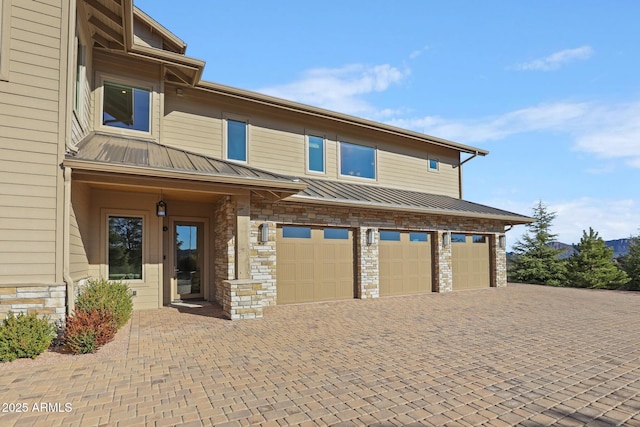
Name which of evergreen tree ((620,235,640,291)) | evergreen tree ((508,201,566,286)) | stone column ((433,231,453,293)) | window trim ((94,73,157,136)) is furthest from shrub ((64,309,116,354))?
evergreen tree ((620,235,640,291))

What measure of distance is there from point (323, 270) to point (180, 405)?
23.0 feet

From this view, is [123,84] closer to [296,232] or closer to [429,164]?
[296,232]

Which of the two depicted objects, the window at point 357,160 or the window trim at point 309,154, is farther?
the window at point 357,160

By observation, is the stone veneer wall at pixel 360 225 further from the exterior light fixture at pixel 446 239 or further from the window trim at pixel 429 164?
the window trim at pixel 429 164

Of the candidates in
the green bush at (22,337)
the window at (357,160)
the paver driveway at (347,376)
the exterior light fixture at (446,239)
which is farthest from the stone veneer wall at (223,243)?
the exterior light fixture at (446,239)

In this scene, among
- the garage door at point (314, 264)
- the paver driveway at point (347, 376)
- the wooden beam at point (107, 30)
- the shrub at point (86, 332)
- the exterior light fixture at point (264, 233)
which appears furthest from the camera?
the garage door at point (314, 264)

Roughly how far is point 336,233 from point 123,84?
23.0 feet

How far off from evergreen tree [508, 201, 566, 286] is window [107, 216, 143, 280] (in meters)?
21.0

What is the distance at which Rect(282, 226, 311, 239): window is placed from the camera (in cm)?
986

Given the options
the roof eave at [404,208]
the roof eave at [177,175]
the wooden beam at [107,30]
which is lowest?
the roof eave at [404,208]

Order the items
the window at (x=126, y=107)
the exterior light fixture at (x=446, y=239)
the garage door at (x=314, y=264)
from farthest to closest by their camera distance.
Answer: the exterior light fixture at (x=446, y=239)
the garage door at (x=314, y=264)
the window at (x=126, y=107)

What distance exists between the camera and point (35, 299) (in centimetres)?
546

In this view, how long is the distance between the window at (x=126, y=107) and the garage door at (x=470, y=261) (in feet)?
36.0

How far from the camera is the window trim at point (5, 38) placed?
5.54 m
